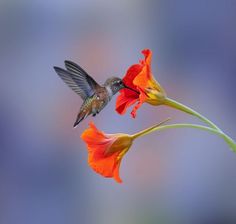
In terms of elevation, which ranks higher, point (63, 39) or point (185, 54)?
point (63, 39)

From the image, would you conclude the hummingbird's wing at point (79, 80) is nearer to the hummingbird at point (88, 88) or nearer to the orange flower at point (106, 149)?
the hummingbird at point (88, 88)

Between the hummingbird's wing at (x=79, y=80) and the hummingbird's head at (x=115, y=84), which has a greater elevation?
the hummingbird's wing at (x=79, y=80)

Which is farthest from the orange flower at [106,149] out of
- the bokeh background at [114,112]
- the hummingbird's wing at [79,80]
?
the bokeh background at [114,112]

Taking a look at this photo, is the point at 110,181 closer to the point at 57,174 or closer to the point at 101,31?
the point at 57,174

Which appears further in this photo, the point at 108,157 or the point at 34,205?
the point at 34,205

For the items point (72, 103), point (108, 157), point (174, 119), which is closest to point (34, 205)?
point (72, 103)

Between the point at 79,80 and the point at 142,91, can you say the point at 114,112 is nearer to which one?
the point at 79,80

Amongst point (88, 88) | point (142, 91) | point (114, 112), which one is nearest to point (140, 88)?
point (142, 91)
